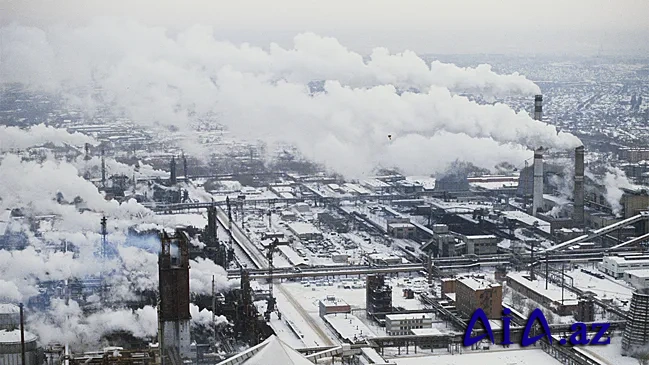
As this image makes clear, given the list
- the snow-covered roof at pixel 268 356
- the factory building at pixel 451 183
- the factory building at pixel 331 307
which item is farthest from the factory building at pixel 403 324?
the factory building at pixel 451 183

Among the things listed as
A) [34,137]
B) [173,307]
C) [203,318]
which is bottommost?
[203,318]

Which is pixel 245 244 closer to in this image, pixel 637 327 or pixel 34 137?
pixel 34 137

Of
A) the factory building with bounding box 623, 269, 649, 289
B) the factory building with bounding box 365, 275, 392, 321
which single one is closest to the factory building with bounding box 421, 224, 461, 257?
the factory building with bounding box 623, 269, 649, 289

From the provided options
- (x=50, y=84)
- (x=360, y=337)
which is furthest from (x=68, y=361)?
(x=50, y=84)

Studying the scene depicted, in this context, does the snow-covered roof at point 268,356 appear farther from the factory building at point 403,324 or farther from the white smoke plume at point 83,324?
the factory building at point 403,324

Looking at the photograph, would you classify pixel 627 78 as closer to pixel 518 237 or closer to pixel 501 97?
pixel 501 97

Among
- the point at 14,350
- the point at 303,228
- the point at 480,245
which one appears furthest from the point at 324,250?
the point at 14,350

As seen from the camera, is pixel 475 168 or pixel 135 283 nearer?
pixel 135 283
